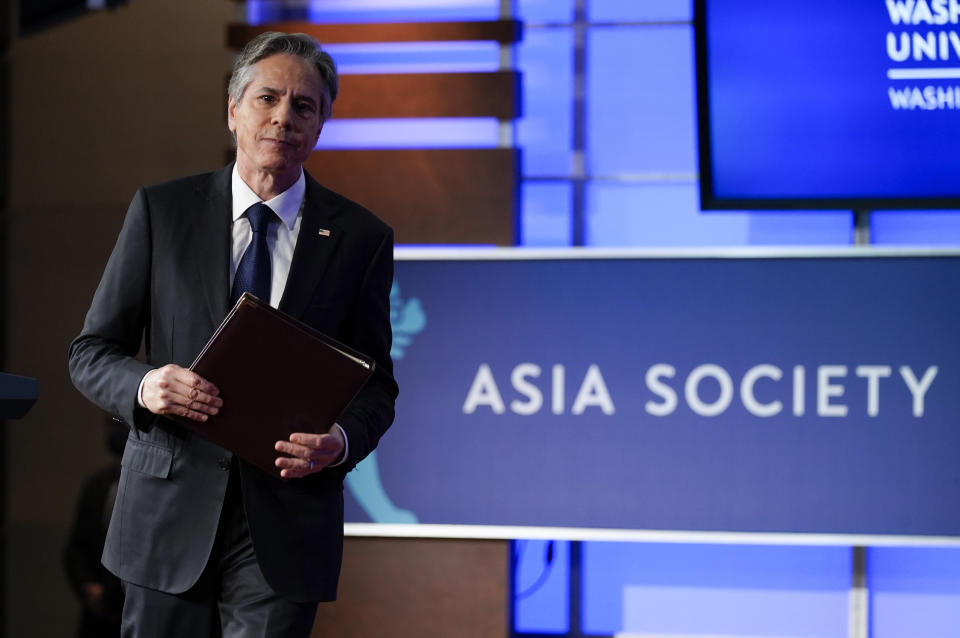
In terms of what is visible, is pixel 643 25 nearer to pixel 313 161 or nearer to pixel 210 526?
pixel 313 161

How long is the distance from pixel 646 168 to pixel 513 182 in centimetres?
55

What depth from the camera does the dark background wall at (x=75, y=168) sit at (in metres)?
4.07

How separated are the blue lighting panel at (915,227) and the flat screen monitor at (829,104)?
0.28 m

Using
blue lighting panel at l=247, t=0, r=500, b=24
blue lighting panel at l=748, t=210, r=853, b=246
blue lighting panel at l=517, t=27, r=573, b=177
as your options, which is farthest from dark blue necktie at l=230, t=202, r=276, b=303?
blue lighting panel at l=748, t=210, r=853, b=246

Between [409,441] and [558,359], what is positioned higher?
[558,359]

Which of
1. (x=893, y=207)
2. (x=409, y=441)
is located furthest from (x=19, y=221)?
(x=893, y=207)

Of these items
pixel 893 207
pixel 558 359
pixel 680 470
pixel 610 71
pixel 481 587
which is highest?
pixel 610 71

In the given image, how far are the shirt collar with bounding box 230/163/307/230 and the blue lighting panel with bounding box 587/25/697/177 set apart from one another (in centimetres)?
217

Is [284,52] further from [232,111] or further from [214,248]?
[214,248]

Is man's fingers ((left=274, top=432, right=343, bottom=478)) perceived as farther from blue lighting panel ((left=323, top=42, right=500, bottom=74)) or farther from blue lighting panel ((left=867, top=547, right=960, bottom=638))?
blue lighting panel ((left=867, top=547, right=960, bottom=638))

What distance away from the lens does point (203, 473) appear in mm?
1756

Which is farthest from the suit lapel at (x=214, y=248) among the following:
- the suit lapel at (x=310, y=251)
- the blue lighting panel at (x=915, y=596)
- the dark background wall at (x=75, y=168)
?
the blue lighting panel at (x=915, y=596)

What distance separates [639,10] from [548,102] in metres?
0.50

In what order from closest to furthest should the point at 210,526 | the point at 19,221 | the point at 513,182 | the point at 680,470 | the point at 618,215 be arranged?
the point at 210,526 → the point at 680,470 → the point at 513,182 → the point at 618,215 → the point at 19,221
